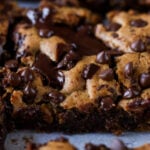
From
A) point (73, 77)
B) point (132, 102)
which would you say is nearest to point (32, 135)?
point (73, 77)

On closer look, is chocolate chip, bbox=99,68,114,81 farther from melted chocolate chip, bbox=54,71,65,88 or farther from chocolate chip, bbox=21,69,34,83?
chocolate chip, bbox=21,69,34,83

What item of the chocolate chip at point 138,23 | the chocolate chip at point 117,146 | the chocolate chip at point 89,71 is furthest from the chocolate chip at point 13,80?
the chocolate chip at point 138,23

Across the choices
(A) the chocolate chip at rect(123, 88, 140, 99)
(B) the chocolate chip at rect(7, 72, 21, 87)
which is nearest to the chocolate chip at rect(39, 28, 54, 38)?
(B) the chocolate chip at rect(7, 72, 21, 87)

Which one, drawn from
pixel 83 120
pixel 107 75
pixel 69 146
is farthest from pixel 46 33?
pixel 69 146

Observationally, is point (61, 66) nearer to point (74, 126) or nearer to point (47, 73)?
point (47, 73)

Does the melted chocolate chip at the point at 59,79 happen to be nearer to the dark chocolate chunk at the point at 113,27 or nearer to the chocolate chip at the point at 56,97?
the chocolate chip at the point at 56,97

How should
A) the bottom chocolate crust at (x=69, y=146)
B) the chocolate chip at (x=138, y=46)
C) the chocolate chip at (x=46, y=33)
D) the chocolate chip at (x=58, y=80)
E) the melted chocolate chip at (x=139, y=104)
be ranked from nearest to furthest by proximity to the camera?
the bottom chocolate crust at (x=69, y=146)
the melted chocolate chip at (x=139, y=104)
the chocolate chip at (x=58, y=80)
the chocolate chip at (x=138, y=46)
the chocolate chip at (x=46, y=33)
